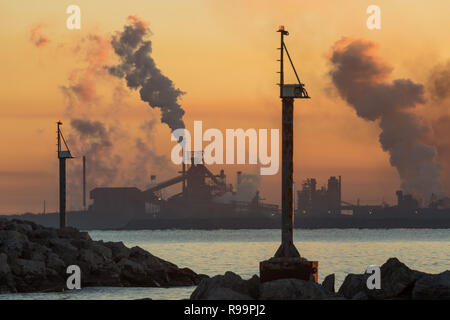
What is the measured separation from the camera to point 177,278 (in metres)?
38.5

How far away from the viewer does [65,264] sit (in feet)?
118

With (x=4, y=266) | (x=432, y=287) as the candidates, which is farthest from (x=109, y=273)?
(x=432, y=287)

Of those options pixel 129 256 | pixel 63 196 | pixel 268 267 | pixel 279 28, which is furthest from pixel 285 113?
pixel 63 196

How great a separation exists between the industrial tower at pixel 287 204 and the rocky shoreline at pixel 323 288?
998 mm

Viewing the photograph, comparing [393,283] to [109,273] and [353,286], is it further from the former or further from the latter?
[109,273]

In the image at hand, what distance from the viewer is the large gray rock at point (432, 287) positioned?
2098 centimetres

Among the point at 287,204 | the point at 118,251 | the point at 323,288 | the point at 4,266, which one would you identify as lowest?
the point at 4,266

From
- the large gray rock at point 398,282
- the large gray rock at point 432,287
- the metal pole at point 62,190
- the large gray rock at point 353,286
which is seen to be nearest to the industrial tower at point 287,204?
the large gray rock at point 353,286

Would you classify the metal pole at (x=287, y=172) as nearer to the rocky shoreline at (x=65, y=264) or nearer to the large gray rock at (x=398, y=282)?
the large gray rock at (x=398, y=282)

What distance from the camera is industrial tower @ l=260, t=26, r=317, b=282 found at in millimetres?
23453

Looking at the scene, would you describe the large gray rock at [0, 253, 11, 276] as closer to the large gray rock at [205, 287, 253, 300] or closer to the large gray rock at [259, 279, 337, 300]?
the large gray rock at [205, 287, 253, 300]

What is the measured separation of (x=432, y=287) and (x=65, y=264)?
19232mm
